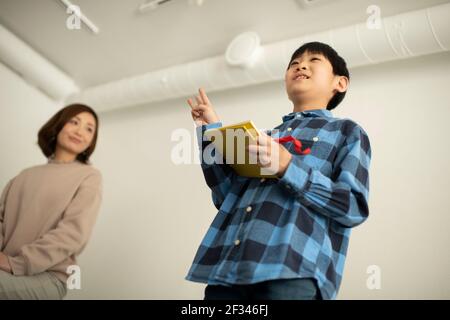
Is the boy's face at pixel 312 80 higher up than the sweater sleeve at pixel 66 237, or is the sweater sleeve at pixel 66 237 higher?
the boy's face at pixel 312 80

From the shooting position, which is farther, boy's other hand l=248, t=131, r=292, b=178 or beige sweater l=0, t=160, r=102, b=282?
beige sweater l=0, t=160, r=102, b=282

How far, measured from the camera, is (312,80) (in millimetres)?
1193

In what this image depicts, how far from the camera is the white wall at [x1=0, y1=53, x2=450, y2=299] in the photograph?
65.8 inches

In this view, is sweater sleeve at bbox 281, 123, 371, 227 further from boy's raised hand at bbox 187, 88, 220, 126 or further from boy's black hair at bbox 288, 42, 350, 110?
boy's black hair at bbox 288, 42, 350, 110

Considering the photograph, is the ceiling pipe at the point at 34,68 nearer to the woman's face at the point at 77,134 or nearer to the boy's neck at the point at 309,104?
the woman's face at the point at 77,134

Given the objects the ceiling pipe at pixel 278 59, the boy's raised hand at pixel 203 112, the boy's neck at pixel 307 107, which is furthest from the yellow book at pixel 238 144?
the ceiling pipe at pixel 278 59

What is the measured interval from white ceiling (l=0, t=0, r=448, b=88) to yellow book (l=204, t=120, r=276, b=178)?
52.5 inches

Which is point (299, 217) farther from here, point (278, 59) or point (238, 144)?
point (278, 59)

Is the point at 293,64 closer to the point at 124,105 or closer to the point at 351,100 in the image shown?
the point at 351,100

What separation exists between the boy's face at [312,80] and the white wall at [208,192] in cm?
74

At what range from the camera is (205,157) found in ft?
3.56

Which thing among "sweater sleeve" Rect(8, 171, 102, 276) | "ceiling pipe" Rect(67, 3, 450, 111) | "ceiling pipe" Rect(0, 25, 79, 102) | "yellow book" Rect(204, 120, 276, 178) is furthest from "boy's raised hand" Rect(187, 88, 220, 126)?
"ceiling pipe" Rect(0, 25, 79, 102)

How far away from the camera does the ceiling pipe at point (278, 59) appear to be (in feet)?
5.71
